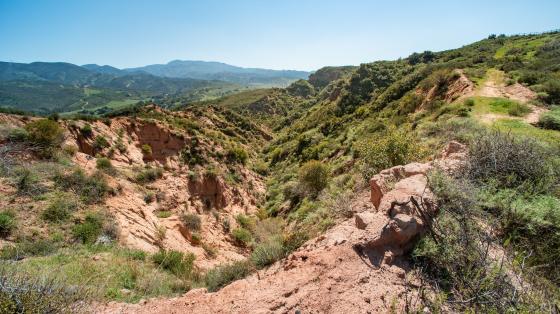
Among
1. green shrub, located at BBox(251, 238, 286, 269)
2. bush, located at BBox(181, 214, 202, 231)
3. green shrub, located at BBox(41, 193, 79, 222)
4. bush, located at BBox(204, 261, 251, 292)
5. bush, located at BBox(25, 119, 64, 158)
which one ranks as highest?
bush, located at BBox(25, 119, 64, 158)

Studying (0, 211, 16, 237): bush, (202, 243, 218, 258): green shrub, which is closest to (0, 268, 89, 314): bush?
(0, 211, 16, 237): bush

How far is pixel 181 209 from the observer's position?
18016 mm

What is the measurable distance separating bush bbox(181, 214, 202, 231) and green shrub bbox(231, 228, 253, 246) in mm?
2259

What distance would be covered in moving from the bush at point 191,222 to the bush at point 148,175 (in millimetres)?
4428

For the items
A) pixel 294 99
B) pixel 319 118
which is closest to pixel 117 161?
pixel 319 118

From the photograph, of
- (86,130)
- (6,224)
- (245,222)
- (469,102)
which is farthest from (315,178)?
(86,130)

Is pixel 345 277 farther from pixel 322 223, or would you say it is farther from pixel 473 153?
pixel 473 153

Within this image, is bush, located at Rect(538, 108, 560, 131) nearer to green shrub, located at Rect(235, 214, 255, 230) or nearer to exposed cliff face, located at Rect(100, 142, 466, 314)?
exposed cliff face, located at Rect(100, 142, 466, 314)

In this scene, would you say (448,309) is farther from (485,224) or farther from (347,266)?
(485,224)

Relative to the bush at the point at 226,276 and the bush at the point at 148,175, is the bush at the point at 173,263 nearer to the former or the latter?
the bush at the point at 226,276

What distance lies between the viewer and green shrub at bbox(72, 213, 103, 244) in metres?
8.67

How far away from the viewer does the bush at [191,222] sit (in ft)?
51.6

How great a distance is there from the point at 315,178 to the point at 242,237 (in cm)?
592

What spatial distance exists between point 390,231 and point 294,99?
79.9 m
